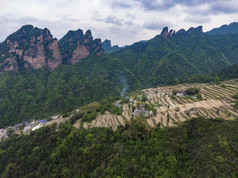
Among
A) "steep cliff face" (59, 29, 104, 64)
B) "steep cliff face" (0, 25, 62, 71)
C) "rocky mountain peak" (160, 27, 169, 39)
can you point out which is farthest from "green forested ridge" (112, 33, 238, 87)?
"steep cliff face" (0, 25, 62, 71)

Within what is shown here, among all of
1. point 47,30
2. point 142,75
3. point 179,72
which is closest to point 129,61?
point 142,75

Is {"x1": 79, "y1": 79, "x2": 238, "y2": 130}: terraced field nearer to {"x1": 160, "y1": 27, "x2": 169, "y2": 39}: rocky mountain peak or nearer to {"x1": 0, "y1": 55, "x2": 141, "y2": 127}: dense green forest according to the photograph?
{"x1": 0, "y1": 55, "x2": 141, "y2": 127}: dense green forest

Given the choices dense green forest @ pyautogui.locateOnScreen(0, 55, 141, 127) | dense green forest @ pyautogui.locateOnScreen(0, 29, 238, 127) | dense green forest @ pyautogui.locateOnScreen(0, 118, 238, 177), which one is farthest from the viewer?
dense green forest @ pyautogui.locateOnScreen(0, 29, 238, 127)

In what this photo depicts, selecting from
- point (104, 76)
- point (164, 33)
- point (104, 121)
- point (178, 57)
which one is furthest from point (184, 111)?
point (164, 33)

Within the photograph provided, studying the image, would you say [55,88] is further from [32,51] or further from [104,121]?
[104,121]

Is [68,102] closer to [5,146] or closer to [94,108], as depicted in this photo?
[94,108]
